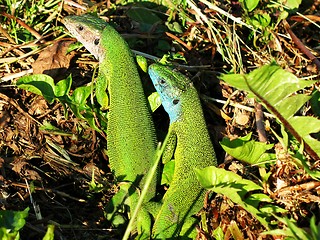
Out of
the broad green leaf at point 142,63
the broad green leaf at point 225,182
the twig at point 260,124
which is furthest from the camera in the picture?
the broad green leaf at point 142,63

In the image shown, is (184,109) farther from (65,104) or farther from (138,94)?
(65,104)

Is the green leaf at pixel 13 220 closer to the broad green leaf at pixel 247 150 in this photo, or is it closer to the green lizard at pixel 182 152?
the green lizard at pixel 182 152

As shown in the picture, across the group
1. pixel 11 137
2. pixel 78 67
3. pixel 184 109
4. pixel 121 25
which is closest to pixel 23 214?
pixel 11 137

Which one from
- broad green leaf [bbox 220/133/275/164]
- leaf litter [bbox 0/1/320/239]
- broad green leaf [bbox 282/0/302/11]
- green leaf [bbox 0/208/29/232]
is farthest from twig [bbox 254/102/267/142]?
green leaf [bbox 0/208/29/232]

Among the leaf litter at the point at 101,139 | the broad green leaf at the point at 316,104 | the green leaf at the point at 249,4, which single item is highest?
the green leaf at the point at 249,4

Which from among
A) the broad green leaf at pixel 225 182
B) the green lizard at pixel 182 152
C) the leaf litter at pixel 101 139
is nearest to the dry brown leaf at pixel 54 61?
the leaf litter at pixel 101 139

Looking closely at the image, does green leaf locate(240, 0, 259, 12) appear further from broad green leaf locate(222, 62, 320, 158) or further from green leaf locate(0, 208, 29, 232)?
green leaf locate(0, 208, 29, 232)

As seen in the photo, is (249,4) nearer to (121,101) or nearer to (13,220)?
(121,101)

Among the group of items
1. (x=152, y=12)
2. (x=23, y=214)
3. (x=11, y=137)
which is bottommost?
(x=11, y=137)
